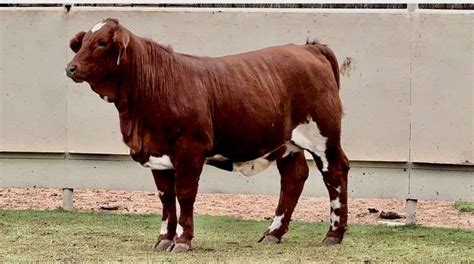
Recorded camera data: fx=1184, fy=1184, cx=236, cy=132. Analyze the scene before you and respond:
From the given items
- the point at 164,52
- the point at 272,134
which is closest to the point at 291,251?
the point at 272,134

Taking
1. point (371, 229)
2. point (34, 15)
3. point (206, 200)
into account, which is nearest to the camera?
point (371, 229)

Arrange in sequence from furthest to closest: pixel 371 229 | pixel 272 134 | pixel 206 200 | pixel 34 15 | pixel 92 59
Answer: pixel 206 200
pixel 34 15
pixel 371 229
pixel 272 134
pixel 92 59

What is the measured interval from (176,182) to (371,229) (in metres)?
2.56

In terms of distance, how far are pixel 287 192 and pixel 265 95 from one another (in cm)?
98

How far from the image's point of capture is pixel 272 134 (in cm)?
900

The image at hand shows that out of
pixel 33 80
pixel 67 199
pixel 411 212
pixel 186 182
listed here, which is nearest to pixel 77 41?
pixel 186 182

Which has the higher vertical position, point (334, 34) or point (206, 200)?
point (334, 34)

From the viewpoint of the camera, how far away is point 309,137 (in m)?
9.27

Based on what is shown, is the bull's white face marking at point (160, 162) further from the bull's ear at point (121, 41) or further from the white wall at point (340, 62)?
the white wall at point (340, 62)

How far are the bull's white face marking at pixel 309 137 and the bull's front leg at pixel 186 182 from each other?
0.98 meters

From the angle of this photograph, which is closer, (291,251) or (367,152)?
(291,251)

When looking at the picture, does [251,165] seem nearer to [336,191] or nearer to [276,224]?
[276,224]

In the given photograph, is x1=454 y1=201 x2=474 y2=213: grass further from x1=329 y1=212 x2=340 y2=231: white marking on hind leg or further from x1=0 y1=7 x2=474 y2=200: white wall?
x1=329 y1=212 x2=340 y2=231: white marking on hind leg

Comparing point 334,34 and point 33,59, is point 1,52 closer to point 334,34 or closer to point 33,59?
point 33,59
